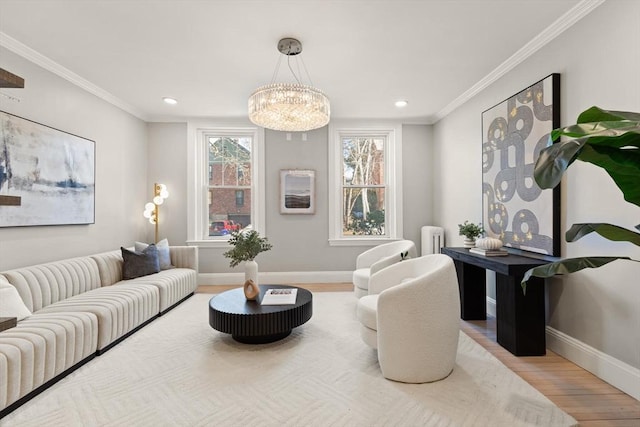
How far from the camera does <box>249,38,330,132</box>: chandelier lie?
9.47 ft

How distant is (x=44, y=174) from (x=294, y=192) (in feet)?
10.1

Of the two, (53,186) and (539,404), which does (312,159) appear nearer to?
(53,186)

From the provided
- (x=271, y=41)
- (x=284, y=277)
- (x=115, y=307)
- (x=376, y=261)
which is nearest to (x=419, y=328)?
(x=376, y=261)

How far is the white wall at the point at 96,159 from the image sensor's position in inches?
116

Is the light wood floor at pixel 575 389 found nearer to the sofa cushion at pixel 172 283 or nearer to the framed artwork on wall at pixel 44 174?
the sofa cushion at pixel 172 283

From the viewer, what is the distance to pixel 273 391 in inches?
84.1

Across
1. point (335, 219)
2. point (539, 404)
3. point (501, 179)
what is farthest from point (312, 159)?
point (539, 404)

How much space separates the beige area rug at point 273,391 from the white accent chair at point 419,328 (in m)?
0.10

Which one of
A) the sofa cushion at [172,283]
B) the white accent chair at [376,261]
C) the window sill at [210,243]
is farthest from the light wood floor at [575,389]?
the window sill at [210,243]

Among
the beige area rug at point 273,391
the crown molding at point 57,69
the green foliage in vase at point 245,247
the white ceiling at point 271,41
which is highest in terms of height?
the white ceiling at point 271,41

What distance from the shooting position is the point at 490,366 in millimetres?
2461

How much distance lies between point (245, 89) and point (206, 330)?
2.81 m

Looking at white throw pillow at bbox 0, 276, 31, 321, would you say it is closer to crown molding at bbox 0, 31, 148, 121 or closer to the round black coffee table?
the round black coffee table

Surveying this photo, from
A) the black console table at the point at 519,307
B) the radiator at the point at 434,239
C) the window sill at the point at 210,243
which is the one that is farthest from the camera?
the window sill at the point at 210,243
